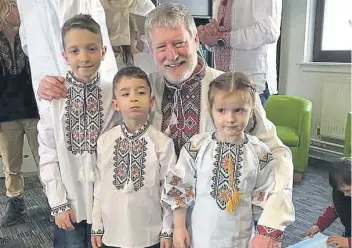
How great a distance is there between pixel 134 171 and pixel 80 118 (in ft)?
0.75

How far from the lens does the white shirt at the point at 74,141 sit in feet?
3.95

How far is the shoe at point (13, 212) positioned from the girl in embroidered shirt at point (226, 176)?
1700 mm

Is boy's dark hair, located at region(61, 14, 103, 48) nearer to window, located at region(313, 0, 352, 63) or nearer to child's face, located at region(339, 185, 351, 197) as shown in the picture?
child's face, located at region(339, 185, 351, 197)

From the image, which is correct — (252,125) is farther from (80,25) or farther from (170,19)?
(80,25)

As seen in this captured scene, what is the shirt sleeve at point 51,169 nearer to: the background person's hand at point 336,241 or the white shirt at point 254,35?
the white shirt at point 254,35

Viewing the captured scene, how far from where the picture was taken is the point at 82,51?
1161 millimetres

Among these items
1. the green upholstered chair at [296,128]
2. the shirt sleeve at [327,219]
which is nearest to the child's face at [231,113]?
the shirt sleeve at [327,219]

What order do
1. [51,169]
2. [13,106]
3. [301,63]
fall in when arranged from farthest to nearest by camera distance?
[301,63] → [13,106] → [51,169]

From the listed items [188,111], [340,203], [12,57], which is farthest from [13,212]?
[340,203]

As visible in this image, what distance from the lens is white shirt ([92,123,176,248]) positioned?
1146 millimetres

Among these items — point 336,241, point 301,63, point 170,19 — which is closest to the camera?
point 170,19

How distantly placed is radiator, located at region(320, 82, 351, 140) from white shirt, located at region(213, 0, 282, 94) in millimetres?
1848

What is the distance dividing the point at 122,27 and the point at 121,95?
54 centimetres

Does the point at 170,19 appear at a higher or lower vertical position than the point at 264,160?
higher
